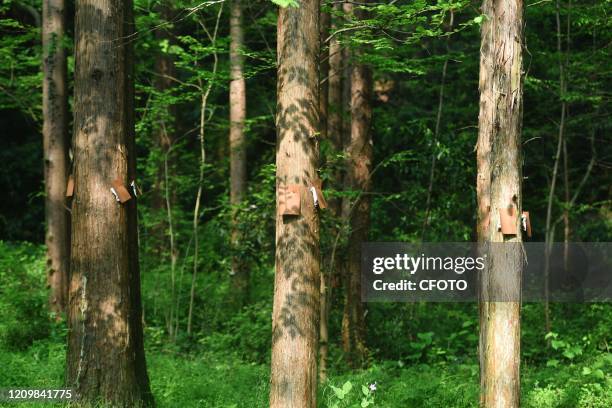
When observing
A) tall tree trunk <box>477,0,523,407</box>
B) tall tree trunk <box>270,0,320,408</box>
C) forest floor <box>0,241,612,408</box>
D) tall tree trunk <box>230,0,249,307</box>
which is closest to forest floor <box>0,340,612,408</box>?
forest floor <box>0,241,612,408</box>

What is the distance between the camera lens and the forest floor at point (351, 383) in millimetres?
9164

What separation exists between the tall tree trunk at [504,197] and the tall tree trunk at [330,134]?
4.18 meters

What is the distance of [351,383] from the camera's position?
9.98 m

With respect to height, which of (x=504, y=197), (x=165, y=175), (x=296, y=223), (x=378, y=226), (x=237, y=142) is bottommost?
(x=296, y=223)

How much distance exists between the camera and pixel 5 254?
1719cm

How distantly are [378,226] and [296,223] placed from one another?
10965mm

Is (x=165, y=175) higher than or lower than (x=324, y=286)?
higher

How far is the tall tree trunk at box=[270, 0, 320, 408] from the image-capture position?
21.2ft

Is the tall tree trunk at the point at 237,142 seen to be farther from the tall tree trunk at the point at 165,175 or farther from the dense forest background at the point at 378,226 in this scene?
the tall tree trunk at the point at 165,175

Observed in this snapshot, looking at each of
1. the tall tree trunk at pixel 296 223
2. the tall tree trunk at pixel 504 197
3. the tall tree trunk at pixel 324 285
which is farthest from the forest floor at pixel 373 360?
the tall tree trunk at pixel 504 197

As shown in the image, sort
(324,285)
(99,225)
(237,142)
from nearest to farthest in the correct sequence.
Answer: (99,225) < (324,285) < (237,142)

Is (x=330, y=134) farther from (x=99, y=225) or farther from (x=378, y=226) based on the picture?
(x=99, y=225)

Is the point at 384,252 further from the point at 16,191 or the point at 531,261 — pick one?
the point at 16,191

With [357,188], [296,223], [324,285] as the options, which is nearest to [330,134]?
[357,188]
